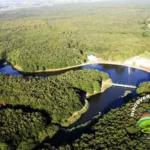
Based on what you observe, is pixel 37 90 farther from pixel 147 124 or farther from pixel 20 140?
pixel 147 124

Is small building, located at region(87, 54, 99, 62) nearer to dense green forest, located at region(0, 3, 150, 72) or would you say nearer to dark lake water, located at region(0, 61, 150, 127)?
dense green forest, located at region(0, 3, 150, 72)

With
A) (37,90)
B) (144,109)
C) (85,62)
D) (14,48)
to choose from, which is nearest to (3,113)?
(37,90)

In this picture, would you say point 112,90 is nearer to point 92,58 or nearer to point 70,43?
point 92,58

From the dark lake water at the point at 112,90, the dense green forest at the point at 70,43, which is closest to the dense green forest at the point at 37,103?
the dark lake water at the point at 112,90

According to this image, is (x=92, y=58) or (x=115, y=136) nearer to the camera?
(x=115, y=136)

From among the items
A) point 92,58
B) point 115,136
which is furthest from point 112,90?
point 92,58
